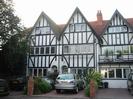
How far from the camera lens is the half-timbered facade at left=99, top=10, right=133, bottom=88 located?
28203 millimetres

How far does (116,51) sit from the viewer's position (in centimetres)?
2920

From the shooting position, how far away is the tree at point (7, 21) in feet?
78.0

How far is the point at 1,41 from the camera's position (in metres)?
25.0

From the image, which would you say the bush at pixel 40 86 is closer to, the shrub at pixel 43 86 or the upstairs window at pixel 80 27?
the shrub at pixel 43 86

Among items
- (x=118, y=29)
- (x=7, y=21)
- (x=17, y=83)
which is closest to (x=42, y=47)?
(x=7, y=21)

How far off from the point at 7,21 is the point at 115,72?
15.0 m

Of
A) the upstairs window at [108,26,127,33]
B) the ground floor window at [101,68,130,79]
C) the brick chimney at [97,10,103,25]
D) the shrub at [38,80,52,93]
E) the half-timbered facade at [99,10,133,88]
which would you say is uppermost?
the brick chimney at [97,10,103,25]

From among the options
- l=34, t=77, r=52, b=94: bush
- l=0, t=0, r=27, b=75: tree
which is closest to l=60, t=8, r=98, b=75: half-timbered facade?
l=0, t=0, r=27, b=75: tree

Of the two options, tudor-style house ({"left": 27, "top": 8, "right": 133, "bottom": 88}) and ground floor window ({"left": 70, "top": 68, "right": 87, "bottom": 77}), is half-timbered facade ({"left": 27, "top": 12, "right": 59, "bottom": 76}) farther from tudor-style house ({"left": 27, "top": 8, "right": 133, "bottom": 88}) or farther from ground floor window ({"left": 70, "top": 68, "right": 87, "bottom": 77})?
ground floor window ({"left": 70, "top": 68, "right": 87, "bottom": 77})

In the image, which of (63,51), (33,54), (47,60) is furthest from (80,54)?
(33,54)

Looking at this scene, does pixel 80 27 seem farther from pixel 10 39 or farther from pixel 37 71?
pixel 10 39

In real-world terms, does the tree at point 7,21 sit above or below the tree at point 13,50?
above

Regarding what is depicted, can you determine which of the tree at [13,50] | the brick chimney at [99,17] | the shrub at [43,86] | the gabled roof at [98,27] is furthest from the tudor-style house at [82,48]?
the shrub at [43,86]

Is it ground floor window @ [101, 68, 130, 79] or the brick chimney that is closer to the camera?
ground floor window @ [101, 68, 130, 79]
